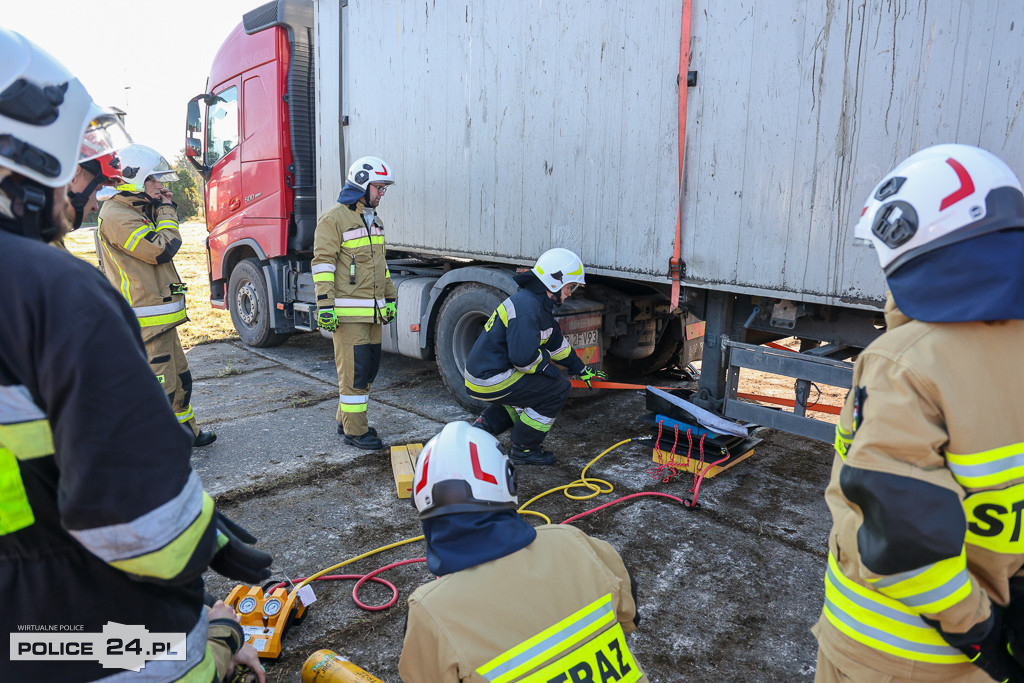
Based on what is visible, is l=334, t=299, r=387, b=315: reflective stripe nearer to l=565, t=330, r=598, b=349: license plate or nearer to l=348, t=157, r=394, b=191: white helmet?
l=348, t=157, r=394, b=191: white helmet

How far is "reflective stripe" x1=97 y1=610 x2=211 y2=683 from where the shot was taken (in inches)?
51.1

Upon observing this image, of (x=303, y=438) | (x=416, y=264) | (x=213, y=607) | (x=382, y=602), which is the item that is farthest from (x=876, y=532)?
(x=416, y=264)

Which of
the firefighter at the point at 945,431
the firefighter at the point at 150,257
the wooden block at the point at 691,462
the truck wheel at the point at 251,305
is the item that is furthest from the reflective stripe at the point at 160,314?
the firefighter at the point at 945,431

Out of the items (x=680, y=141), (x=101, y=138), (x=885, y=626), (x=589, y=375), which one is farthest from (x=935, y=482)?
(x=589, y=375)

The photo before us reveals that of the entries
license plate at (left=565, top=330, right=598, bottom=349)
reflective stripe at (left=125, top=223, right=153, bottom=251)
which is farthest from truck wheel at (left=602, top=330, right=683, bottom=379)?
reflective stripe at (left=125, top=223, right=153, bottom=251)

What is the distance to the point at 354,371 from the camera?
502cm

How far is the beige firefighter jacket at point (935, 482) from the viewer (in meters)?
1.27

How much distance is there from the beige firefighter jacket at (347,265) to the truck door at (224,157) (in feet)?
11.7

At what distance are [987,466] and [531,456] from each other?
11.8ft

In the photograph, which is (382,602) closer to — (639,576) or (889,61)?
(639,576)

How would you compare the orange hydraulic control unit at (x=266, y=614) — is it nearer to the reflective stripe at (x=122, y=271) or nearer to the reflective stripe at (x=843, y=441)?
the reflective stripe at (x=843, y=441)

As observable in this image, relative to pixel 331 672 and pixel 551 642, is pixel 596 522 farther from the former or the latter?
pixel 551 642

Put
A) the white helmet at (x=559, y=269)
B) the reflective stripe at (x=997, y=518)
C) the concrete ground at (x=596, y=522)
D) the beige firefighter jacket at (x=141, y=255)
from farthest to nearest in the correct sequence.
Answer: the beige firefighter jacket at (x=141, y=255)
the white helmet at (x=559, y=269)
the concrete ground at (x=596, y=522)
the reflective stripe at (x=997, y=518)

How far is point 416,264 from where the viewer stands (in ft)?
23.9
